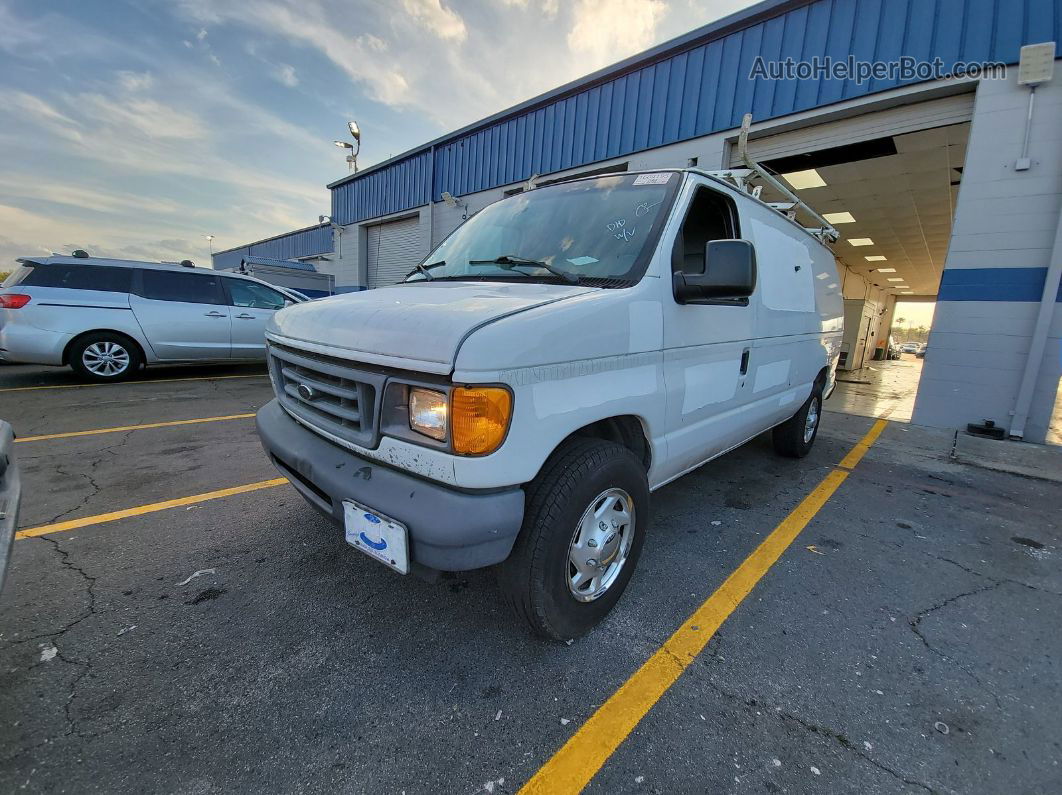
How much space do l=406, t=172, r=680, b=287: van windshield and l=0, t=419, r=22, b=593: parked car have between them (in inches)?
74.9

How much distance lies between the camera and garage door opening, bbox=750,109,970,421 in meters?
7.45

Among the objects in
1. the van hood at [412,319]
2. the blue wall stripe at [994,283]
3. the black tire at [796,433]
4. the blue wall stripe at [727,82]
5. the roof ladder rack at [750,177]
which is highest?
the blue wall stripe at [727,82]

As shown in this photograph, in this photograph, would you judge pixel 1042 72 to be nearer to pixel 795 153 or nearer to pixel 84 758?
pixel 795 153

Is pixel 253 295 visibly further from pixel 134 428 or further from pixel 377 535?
pixel 377 535

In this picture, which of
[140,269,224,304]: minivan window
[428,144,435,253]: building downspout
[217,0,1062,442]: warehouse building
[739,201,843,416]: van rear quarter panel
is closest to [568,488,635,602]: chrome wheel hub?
[739,201,843,416]: van rear quarter panel

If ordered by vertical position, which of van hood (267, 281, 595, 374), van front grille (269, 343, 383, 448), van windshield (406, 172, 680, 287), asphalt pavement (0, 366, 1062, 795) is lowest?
asphalt pavement (0, 366, 1062, 795)

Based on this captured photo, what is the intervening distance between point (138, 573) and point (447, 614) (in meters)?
1.63

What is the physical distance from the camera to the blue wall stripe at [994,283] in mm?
5820

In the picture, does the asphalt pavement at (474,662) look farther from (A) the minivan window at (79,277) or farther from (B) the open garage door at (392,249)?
(B) the open garage door at (392,249)

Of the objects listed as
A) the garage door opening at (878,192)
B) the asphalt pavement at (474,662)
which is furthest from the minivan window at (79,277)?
the garage door opening at (878,192)

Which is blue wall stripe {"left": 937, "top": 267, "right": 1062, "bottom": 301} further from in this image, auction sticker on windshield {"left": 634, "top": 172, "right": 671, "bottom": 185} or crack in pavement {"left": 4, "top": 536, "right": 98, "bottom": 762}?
crack in pavement {"left": 4, "top": 536, "right": 98, "bottom": 762}

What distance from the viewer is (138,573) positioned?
2.37 m

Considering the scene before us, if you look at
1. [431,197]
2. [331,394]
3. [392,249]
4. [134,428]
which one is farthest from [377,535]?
[392,249]

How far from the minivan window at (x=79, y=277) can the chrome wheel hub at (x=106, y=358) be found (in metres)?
0.81
